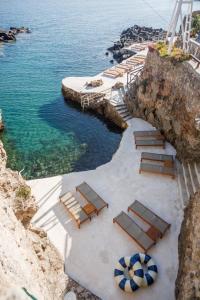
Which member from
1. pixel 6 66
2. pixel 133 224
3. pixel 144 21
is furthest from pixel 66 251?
pixel 144 21

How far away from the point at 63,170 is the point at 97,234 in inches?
329

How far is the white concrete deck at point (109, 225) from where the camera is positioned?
14.3m

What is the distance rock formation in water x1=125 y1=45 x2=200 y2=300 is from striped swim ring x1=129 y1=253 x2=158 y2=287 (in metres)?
1.34

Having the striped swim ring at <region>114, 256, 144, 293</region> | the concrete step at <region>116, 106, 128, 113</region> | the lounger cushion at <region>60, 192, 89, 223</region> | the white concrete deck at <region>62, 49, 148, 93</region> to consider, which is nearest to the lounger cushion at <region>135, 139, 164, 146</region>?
the concrete step at <region>116, 106, 128, 113</region>

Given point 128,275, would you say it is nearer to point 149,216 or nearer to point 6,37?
point 149,216

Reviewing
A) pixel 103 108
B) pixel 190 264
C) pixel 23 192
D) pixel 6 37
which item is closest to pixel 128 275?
pixel 190 264

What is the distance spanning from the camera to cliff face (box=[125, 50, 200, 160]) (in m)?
21.1

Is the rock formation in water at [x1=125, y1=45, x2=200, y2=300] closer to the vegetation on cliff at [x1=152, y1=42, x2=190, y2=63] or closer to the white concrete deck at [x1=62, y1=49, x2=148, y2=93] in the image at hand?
the vegetation on cliff at [x1=152, y1=42, x2=190, y2=63]

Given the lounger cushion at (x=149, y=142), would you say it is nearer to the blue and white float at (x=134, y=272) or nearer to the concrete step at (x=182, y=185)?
the concrete step at (x=182, y=185)

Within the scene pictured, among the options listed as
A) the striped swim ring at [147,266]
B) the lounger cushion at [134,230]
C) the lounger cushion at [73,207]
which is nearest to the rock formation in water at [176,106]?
the striped swim ring at [147,266]

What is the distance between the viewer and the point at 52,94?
3756 centimetres

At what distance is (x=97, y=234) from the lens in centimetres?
1688

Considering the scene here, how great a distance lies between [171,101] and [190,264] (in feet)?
53.2

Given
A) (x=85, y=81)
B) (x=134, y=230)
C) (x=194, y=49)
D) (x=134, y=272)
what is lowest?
(x=134, y=272)
